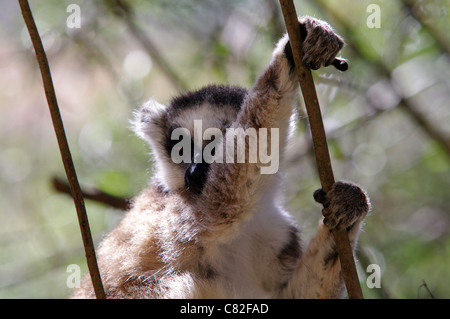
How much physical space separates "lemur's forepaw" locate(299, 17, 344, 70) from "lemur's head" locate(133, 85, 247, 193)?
4.25ft

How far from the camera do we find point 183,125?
4773 millimetres

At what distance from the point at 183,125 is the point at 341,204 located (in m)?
1.85

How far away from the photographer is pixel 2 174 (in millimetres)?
7781

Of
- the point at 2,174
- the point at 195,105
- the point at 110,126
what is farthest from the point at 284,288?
the point at 2,174

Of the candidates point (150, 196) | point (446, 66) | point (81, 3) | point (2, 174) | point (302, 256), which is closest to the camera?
point (302, 256)

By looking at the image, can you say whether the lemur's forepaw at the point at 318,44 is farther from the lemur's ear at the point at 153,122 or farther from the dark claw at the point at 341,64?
the lemur's ear at the point at 153,122

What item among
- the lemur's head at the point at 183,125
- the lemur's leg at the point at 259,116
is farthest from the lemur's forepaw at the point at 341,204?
the lemur's head at the point at 183,125

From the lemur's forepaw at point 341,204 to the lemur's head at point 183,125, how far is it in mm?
1052

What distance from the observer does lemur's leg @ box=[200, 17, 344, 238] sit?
336cm

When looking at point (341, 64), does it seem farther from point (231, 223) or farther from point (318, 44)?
point (231, 223)

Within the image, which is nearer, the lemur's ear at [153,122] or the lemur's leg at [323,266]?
the lemur's leg at [323,266]

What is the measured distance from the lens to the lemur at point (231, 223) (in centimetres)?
339

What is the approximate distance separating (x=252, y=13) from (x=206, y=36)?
0.66 meters

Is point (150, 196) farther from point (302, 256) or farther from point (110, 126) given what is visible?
point (110, 126)
